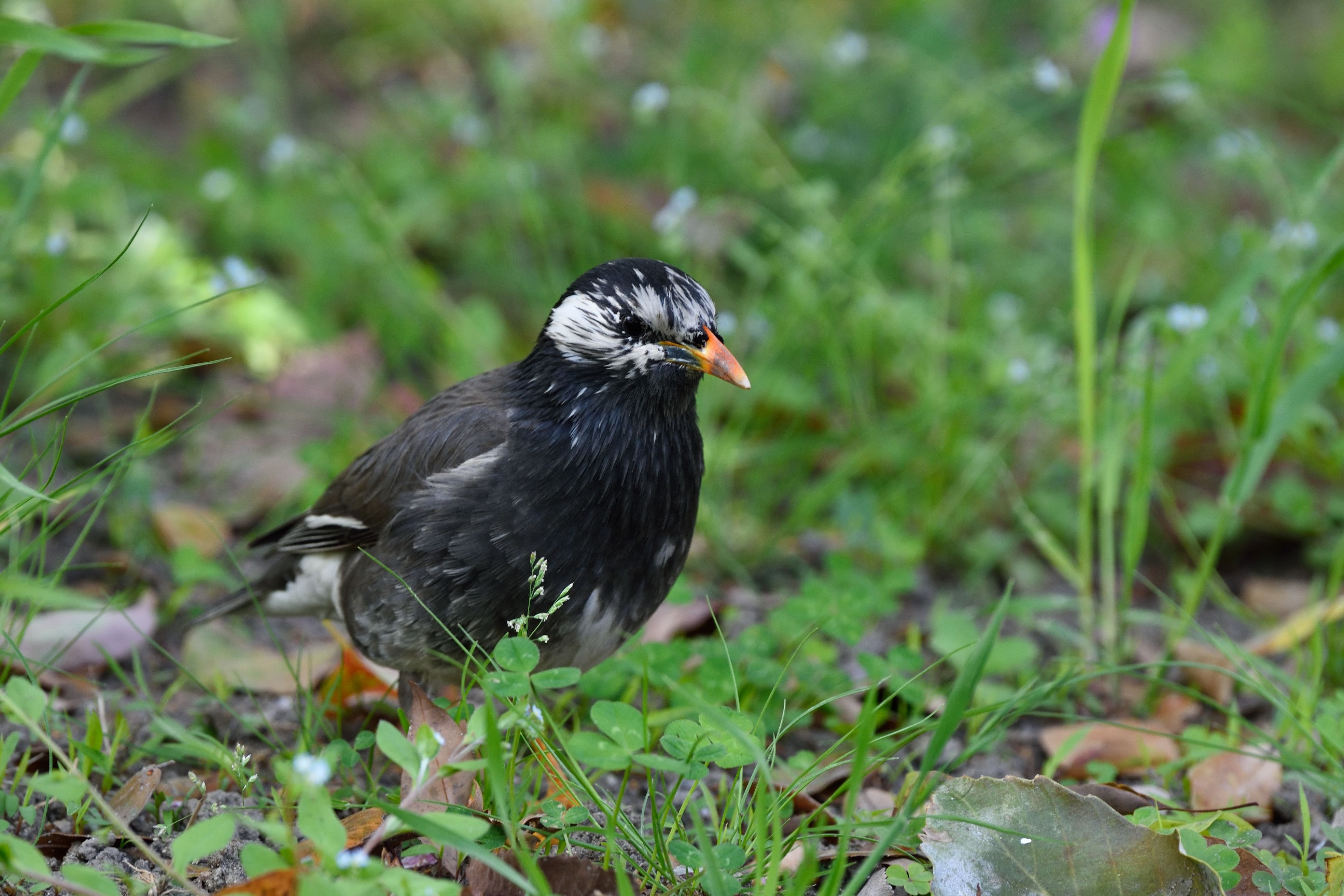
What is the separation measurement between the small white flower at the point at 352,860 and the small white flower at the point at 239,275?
2.34m

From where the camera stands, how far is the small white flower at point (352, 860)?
1.96 metres

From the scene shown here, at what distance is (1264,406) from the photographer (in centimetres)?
351

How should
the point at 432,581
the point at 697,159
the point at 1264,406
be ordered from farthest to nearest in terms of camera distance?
the point at 697,159 < the point at 1264,406 < the point at 432,581

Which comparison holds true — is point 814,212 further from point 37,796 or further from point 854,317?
point 37,796

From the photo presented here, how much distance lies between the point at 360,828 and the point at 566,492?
894 millimetres

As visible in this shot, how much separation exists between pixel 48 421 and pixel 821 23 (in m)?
5.37

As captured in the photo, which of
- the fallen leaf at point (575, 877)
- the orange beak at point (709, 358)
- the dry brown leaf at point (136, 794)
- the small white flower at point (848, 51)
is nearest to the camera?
the fallen leaf at point (575, 877)

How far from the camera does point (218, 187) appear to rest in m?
5.75

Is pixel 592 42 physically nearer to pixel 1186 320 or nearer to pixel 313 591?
pixel 1186 320

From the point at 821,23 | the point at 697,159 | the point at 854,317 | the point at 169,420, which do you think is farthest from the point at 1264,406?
the point at 821,23

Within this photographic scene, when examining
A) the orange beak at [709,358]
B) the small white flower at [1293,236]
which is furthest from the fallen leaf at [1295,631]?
the orange beak at [709,358]

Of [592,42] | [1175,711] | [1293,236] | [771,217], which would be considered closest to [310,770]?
[1175,711]

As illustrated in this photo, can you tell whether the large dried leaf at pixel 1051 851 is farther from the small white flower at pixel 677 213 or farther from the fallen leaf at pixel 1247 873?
the small white flower at pixel 677 213

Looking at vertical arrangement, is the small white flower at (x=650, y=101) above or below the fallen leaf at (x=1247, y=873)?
above
